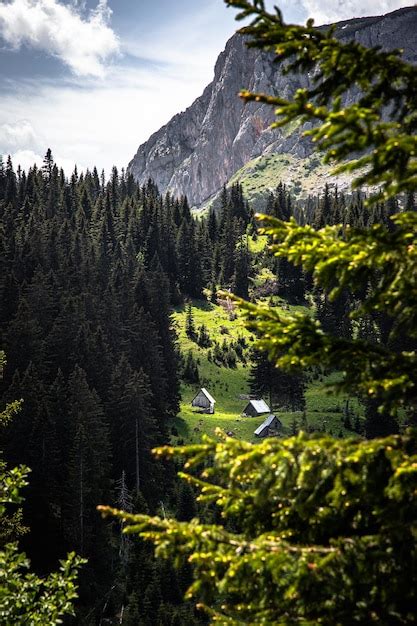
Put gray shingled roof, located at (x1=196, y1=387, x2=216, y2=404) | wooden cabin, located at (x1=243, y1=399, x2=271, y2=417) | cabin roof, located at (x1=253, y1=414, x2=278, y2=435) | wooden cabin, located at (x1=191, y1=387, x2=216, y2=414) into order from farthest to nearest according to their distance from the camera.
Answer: gray shingled roof, located at (x1=196, y1=387, x2=216, y2=404)
wooden cabin, located at (x1=191, y1=387, x2=216, y2=414)
wooden cabin, located at (x1=243, y1=399, x2=271, y2=417)
cabin roof, located at (x1=253, y1=414, x2=278, y2=435)

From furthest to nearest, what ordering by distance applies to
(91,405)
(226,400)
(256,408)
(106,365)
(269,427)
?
(226,400), (256,408), (269,427), (106,365), (91,405)

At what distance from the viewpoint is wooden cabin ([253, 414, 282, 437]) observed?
65.6 metres

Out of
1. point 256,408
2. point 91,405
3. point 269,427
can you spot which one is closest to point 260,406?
point 256,408

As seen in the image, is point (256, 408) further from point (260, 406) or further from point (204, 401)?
point (204, 401)

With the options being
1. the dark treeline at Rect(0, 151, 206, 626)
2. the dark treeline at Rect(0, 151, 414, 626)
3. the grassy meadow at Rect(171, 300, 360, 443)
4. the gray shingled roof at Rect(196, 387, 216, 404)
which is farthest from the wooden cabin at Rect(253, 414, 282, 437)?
the dark treeline at Rect(0, 151, 206, 626)

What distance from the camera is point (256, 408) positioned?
2901 inches

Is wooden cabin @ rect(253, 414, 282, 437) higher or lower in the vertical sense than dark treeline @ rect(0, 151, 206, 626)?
lower

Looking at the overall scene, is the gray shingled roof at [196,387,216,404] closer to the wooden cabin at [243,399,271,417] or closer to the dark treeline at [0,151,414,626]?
the dark treeline at [0,151,414,626]

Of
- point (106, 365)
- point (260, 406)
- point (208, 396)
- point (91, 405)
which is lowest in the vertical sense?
point (260, 406)

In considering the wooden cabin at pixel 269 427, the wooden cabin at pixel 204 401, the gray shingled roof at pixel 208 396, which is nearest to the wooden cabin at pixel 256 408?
the gray shingled roof at pixel 208 396

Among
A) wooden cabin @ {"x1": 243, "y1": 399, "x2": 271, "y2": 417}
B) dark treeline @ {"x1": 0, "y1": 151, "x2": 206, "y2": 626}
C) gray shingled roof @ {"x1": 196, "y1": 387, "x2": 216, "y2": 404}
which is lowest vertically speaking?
wooden cabin @ {"x1": 243, "y1": 399, "x2": 271, "y2": 417}

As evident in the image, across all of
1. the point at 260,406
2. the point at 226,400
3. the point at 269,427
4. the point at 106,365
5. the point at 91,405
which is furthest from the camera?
the point at 226,400

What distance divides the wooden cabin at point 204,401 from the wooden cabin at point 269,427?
9.40 meters

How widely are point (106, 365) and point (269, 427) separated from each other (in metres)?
21.8
